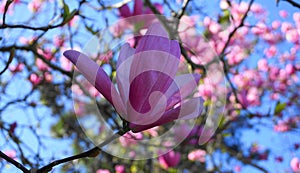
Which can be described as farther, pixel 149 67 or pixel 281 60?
pixel 281 60

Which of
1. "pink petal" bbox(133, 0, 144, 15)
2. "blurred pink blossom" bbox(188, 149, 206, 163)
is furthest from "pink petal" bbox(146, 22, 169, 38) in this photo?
"blurred pink blossom" bbox(188, 149, 206, 163)

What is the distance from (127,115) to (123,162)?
2862mm

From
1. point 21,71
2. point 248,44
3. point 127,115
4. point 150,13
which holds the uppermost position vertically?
point 127,115

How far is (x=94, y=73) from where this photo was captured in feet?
2.14

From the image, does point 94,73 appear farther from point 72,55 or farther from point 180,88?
point 180,88

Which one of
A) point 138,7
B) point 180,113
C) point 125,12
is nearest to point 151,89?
point 180,113

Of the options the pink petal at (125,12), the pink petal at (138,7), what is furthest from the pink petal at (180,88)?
the pink petal at (125,12)

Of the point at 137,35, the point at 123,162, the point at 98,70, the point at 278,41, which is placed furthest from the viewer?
the point at 278,41

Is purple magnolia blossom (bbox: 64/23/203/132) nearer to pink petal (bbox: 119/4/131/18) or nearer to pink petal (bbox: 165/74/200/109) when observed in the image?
pink petal (bbox: 165/74/200/109)

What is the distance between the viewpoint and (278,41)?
18.5 ft

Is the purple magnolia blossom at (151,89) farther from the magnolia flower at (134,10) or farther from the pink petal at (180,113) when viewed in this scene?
the magnolia flower at (134,10)

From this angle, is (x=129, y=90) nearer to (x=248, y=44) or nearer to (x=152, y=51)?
(x=152, y=51)

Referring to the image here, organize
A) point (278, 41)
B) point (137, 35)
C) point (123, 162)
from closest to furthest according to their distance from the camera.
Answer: point (137, 35) → point (123, 162) → point (278, 41)

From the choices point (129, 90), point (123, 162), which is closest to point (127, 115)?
point (129, 90)
